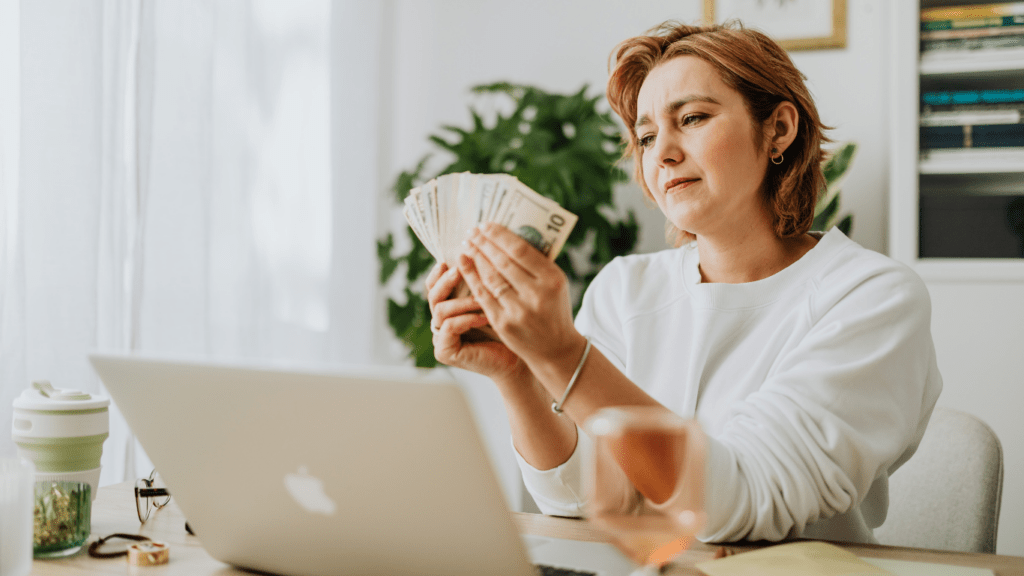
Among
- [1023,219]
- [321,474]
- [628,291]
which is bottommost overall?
[321,474]

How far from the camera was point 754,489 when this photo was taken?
3.02ft

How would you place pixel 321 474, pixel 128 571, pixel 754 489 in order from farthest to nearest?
pixel 754 489
pixel 128 571
pixel 321 474

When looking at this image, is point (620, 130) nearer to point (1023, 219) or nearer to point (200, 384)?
point (1023, 219)

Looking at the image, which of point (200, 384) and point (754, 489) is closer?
point (200, 384)

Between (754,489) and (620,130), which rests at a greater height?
(620,130)

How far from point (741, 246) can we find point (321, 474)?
0.93 m

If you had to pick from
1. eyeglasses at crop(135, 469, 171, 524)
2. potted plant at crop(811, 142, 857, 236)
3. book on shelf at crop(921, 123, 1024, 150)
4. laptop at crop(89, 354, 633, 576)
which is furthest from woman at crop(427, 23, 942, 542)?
book on shelf at crop(921, 123, 1024, 150)

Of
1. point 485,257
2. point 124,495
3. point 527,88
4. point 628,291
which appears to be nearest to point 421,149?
point 527,88

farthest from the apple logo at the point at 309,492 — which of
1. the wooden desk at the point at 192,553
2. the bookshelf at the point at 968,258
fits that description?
the bookshelf at the point at 968,258

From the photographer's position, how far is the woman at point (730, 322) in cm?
92

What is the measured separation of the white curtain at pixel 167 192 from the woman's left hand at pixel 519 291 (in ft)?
2.35

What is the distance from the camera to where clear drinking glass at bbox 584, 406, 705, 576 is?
0.57 m

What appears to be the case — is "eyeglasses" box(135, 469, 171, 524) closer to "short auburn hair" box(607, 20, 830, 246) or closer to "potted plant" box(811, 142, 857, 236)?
"short auburn hair" box(607, 20, 830, 246)

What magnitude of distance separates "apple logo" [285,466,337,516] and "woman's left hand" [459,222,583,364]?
0.94 ft
